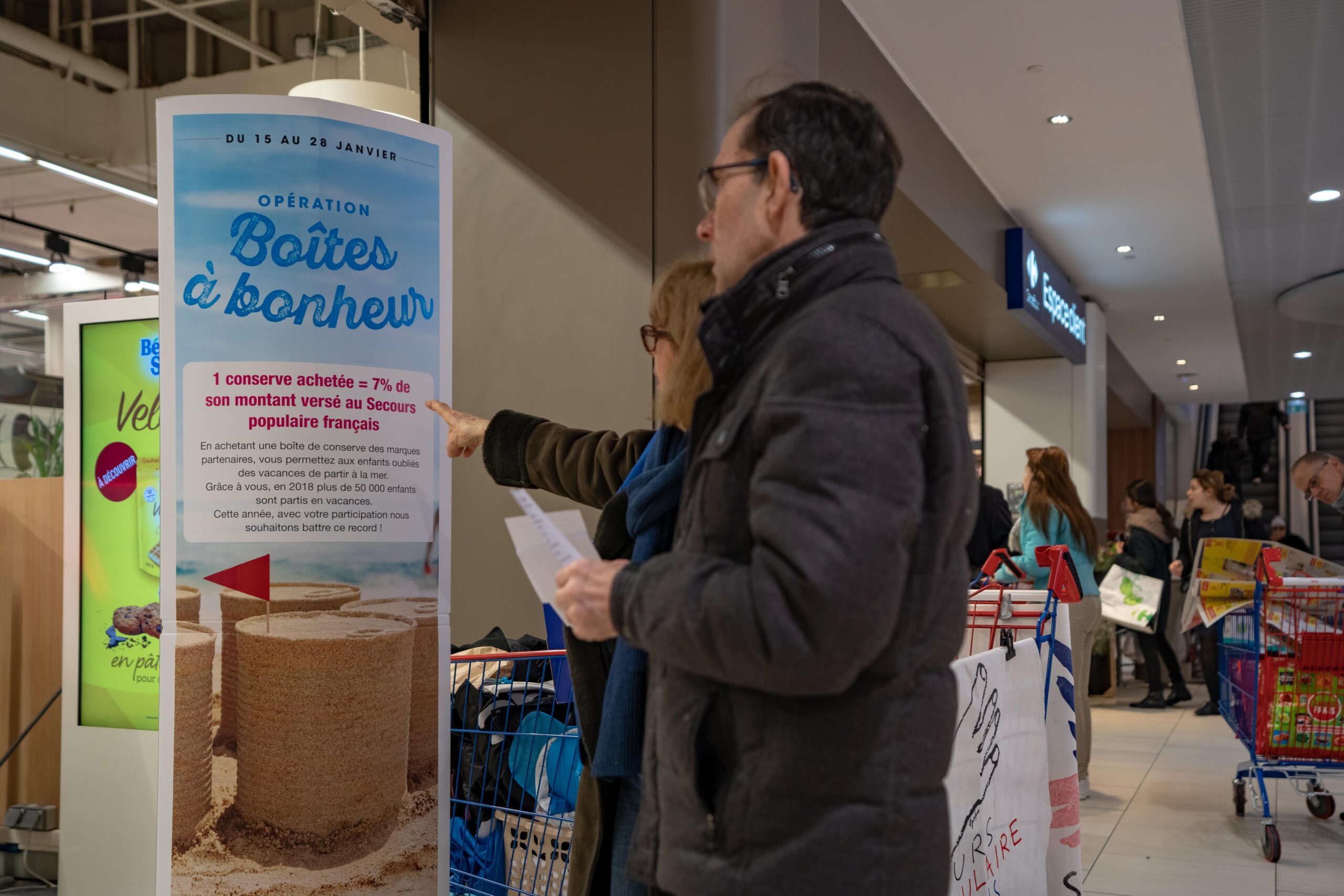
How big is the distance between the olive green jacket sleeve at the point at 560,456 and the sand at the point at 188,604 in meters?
0.57

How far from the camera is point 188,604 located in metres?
1.98

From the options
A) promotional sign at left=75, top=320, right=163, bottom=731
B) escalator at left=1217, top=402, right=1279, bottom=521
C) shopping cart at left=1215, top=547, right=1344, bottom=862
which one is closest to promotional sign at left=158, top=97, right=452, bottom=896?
promotional sign at left=75, top=320, right=163, bottom=731

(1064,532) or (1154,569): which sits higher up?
(1064,532)

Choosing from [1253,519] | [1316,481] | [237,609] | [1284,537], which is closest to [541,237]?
[237,609]

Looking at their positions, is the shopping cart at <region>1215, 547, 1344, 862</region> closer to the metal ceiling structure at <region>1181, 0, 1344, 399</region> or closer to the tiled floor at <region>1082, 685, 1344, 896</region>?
the tiled floor at <region>1082, 685, 1344, 896</region>

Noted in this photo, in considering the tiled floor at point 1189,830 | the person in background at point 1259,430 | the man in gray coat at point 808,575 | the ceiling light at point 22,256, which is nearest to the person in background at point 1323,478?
the tiled floor at point 1189,830

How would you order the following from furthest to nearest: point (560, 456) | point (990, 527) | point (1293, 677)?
point (990, 527)
point (1293, 677)
point (560, 456)

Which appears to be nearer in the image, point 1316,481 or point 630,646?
point 630,646

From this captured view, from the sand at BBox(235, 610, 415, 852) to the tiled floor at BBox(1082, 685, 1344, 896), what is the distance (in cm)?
262

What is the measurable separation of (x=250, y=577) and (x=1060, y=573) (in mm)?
1808

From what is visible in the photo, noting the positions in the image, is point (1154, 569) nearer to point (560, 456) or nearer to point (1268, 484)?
point (560, 456)

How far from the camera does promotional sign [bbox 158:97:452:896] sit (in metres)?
1.98

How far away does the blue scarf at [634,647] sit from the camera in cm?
149

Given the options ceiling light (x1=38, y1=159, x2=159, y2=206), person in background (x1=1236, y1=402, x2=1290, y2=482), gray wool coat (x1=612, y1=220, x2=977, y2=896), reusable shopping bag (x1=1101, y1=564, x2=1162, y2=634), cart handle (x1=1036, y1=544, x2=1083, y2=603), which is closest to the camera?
gray wool coat (x1=612, y1=220, x2=977, y2=896)
